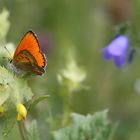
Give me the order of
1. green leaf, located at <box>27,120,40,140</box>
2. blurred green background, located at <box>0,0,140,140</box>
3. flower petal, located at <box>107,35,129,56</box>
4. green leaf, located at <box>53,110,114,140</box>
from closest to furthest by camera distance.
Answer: green leaf, located at <box>27,120,40,140</box>
green leaf, located at <box>53,110,114,140</box>
flower petal, located at <box>107,35,129,56</box>
blurred green background, located at <box>0,0,140,140</box>

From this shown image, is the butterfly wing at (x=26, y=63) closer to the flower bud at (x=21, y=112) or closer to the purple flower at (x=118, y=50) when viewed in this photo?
the flower bud at (x=21, y=112)

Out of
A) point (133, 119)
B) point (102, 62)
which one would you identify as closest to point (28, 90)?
point (133, 119)

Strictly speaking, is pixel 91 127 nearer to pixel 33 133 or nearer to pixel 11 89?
pixel 33 133

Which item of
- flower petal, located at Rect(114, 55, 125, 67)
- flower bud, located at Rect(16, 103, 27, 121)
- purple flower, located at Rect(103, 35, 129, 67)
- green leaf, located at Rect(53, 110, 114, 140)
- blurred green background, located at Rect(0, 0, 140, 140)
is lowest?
flower bud, located at Rect(16, 103, 27, 121)

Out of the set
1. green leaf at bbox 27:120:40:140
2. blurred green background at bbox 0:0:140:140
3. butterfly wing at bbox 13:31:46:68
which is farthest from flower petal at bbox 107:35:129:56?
butterfly wing at bbox 13:31:46:68

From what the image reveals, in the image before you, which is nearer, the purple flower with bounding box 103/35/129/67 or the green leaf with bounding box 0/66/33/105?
the green leaf with bounding box 0/66/33/105

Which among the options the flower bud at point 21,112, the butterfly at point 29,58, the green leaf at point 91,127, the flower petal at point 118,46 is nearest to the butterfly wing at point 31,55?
the butterfly at point 29,58

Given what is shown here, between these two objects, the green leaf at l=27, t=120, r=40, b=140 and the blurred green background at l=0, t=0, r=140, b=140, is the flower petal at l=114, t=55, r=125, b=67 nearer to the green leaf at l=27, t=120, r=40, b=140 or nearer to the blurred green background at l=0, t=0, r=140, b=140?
the blurred green background at l=0, t=0, r=140, b=140
